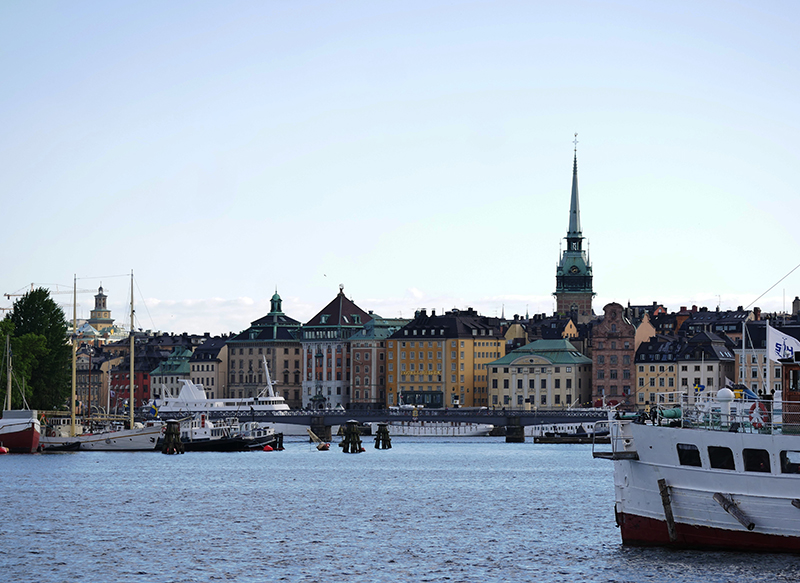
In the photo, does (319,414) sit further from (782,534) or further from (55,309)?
(782,534)

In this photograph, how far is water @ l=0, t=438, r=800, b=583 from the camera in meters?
50.4

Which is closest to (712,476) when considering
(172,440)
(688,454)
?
(688,454)

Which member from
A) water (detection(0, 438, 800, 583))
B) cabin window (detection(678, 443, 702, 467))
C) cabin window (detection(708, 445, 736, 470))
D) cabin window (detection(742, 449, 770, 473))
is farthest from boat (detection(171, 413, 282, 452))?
cabin window (detection(742, 449, 770, 473))

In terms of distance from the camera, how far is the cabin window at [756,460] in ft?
153

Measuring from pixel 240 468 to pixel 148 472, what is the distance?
30.5ft


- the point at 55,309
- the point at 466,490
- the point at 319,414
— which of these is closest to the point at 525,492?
the point at 466,490

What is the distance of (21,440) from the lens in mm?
133750

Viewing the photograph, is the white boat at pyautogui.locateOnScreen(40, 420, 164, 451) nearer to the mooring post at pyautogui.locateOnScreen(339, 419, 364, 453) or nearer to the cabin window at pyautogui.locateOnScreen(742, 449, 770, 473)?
the mooring post at pyautogui.locateOnScreen(339, 419, 364, 453)

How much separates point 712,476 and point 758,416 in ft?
8.34

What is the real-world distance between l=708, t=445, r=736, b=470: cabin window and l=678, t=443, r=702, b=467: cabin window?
1.60ft

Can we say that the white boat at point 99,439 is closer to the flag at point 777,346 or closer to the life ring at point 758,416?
the flag at point 777,346

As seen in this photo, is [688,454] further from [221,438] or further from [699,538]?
[221,438]

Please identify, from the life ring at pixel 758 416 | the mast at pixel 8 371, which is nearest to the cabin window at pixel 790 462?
the life ring at pixel 758 416

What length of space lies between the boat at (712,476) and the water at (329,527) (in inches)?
42.4
